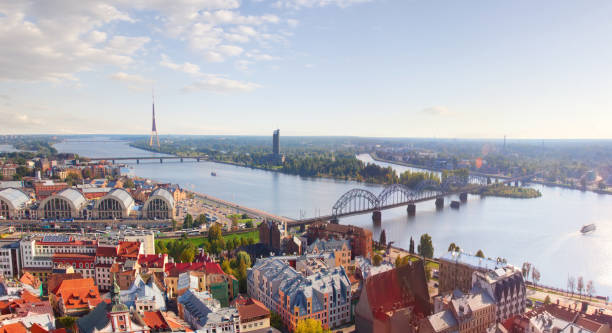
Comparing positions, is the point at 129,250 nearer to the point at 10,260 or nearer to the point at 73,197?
the point at 10,260

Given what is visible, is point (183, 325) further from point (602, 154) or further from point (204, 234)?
point (602, 154)

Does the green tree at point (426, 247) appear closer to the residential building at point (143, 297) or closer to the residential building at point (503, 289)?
the residential building at point (503, 289)

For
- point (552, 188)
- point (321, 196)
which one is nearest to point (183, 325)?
point (321, 196)

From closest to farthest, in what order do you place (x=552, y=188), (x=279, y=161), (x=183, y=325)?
(x=183, y=325)
(x=552, y=188)
(x=279, y=161)

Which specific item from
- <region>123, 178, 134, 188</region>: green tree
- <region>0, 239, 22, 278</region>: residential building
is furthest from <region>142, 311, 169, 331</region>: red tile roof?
<region>123, 178, 134, 188</region>: green tree

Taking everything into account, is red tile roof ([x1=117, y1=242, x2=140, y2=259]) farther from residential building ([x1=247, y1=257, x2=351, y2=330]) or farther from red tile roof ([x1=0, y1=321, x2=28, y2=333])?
red tile roof ([x1=0, y1=321, x2=28, y2=333])

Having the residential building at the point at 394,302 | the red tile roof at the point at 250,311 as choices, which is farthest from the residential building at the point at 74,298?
the residential building at the point at 394,302
